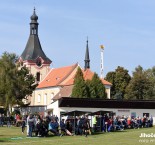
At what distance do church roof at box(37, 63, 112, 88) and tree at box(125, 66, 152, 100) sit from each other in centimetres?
429

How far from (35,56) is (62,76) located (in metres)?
10.3

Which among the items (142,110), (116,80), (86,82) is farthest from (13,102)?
(116,80)

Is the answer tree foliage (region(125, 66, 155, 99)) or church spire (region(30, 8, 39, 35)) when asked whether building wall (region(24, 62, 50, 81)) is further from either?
tree foliage (region(125, 66, 155, 99))

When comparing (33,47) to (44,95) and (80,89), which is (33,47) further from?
(80,89)

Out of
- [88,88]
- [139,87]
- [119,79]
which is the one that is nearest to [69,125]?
[88,88]

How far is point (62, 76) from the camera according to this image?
3959 inches

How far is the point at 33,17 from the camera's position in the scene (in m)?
109

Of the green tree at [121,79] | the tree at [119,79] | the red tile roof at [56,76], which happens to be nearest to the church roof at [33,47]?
the red tile roof at [56,76]

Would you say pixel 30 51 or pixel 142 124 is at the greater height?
pixel 30 51

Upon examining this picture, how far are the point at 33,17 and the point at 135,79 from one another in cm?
3265

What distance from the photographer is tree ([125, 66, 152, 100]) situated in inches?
3531

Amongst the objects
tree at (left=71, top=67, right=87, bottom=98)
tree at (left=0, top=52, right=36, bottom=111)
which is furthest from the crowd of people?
tree at (left=71, top=67, right=87, bottom=98)

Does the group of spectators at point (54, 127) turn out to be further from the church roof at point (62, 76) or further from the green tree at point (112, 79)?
the green tree at point (112, 79)

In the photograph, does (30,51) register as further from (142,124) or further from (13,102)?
(142,124)
